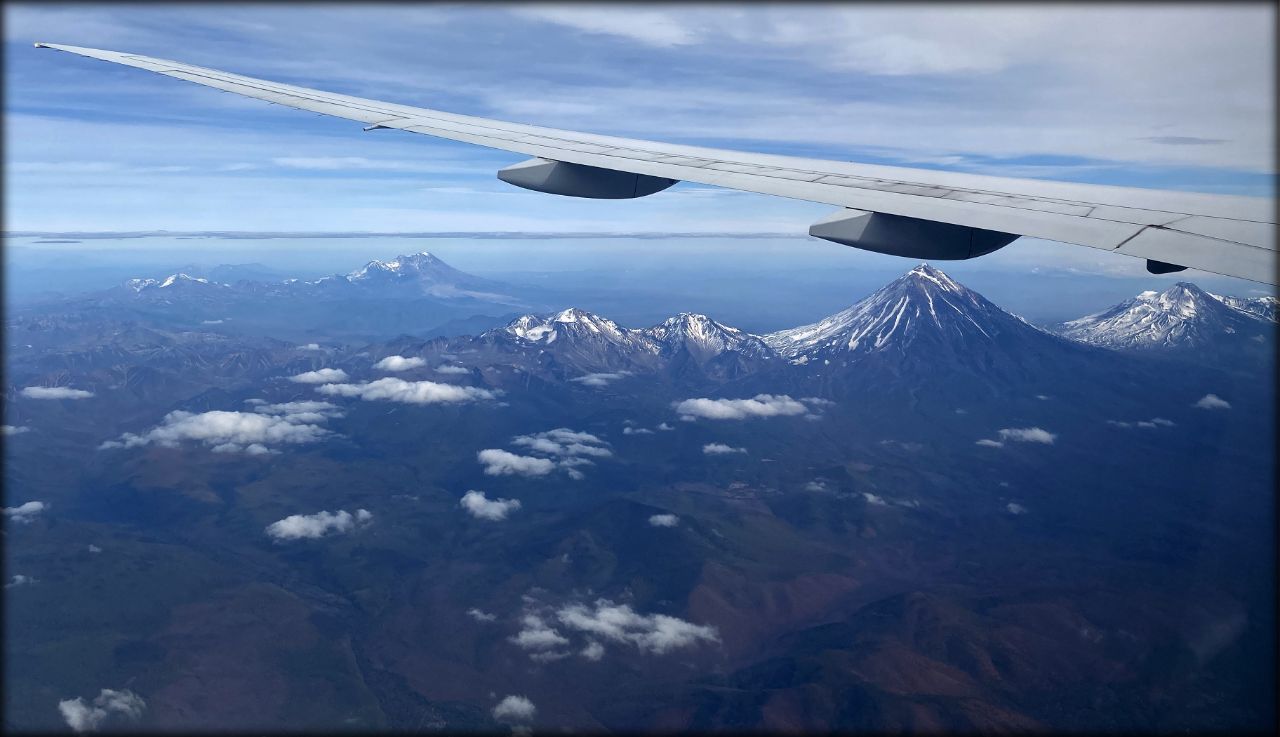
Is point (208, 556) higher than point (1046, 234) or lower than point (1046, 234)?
lower

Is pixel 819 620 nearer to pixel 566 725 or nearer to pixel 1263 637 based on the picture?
pixel 566 725

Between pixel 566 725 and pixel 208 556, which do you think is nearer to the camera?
pixel 566 725

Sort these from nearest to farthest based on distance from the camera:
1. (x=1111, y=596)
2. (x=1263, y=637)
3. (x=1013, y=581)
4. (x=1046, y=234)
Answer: (x=1046, y=234) → (x=1263, y=637) → (x=1111, y=596) → (x=1013, y=581)

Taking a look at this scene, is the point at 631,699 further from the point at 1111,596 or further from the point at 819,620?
the point at 1111,596

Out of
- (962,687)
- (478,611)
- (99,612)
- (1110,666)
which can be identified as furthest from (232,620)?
(1110,666)

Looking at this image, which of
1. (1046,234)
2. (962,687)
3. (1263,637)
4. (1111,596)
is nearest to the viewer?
(1046,234)

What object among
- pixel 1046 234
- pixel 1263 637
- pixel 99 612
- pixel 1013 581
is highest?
pixel 1046 234

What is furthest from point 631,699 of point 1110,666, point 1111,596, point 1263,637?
point 1263,637
